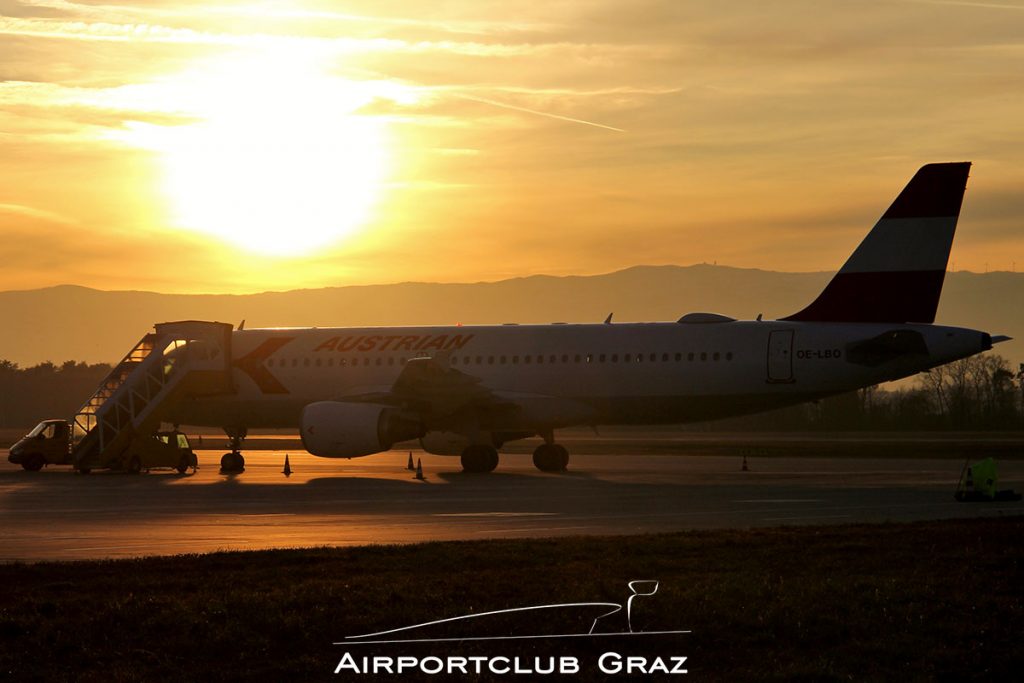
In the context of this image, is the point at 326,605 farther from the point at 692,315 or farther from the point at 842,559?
the point at 692,315

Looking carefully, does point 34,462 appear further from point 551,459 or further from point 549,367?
point 549,367

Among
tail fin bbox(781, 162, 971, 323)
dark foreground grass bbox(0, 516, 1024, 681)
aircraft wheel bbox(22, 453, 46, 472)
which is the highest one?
tail fin bbox(781, 162, 971, 323)

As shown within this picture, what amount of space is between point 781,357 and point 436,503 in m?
12.6

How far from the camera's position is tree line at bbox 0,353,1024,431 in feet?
312

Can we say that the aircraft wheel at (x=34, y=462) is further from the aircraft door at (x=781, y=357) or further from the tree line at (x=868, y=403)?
the tree line at (x=868, y=403)

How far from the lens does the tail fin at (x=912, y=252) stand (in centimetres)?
3422

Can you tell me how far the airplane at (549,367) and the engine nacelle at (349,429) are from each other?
0.13 ft

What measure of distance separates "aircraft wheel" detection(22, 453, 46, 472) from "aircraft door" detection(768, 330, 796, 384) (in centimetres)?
2194

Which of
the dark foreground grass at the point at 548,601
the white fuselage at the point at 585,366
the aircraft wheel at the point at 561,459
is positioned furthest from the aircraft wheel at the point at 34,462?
the dark foreground grass at the point at 548,601

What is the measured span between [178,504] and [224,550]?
9042 mm

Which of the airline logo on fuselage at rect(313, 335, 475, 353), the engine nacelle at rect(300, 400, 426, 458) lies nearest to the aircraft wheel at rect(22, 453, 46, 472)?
the airline logo on fuselage at rect(313, 335, 475, 353)

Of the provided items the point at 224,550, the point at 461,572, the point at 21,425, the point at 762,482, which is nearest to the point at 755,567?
the point at 461,572

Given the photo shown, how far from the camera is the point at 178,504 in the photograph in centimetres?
2580

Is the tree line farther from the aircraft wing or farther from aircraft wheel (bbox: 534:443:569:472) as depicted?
the aircraft wing
